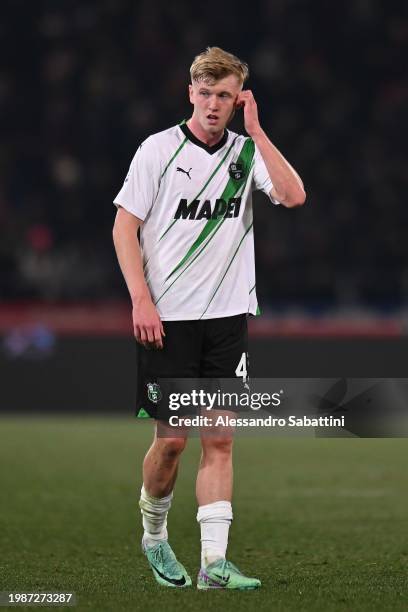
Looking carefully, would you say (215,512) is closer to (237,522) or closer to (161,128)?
(237,522)

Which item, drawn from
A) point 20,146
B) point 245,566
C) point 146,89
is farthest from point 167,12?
point 245,566

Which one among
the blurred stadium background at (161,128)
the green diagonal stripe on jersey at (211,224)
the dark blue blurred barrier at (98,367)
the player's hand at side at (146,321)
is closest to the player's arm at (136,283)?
the player's hand at side at (146,321)

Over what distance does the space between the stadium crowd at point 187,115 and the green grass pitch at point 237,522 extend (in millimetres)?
3210

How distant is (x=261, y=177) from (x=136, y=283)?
0.63 m

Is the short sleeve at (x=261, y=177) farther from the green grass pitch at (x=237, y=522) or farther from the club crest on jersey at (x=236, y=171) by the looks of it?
the green grass pitch at (x=237, y=522)

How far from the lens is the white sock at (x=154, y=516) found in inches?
199

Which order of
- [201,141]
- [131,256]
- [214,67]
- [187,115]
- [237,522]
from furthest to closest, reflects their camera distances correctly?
1. [187,115]
2. [237,522]
3. [201,141]
4. [131,256]
5. [214,67]

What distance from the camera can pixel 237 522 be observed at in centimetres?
701

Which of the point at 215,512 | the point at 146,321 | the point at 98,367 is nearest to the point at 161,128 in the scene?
the point at 98,367

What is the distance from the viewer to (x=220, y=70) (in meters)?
4.68

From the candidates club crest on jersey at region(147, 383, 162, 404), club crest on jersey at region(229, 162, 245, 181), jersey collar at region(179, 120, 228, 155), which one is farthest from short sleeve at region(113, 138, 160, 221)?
club crest on jersey at region(147, 383, 162, 404)

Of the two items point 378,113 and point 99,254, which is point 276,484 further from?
point 378,113

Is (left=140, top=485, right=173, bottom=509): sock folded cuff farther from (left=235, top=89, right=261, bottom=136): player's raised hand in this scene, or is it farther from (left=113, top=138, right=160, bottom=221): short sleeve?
(left=235, top=89, right=261, bottom=136): player's raised hand

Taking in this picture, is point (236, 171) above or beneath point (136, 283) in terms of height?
above
